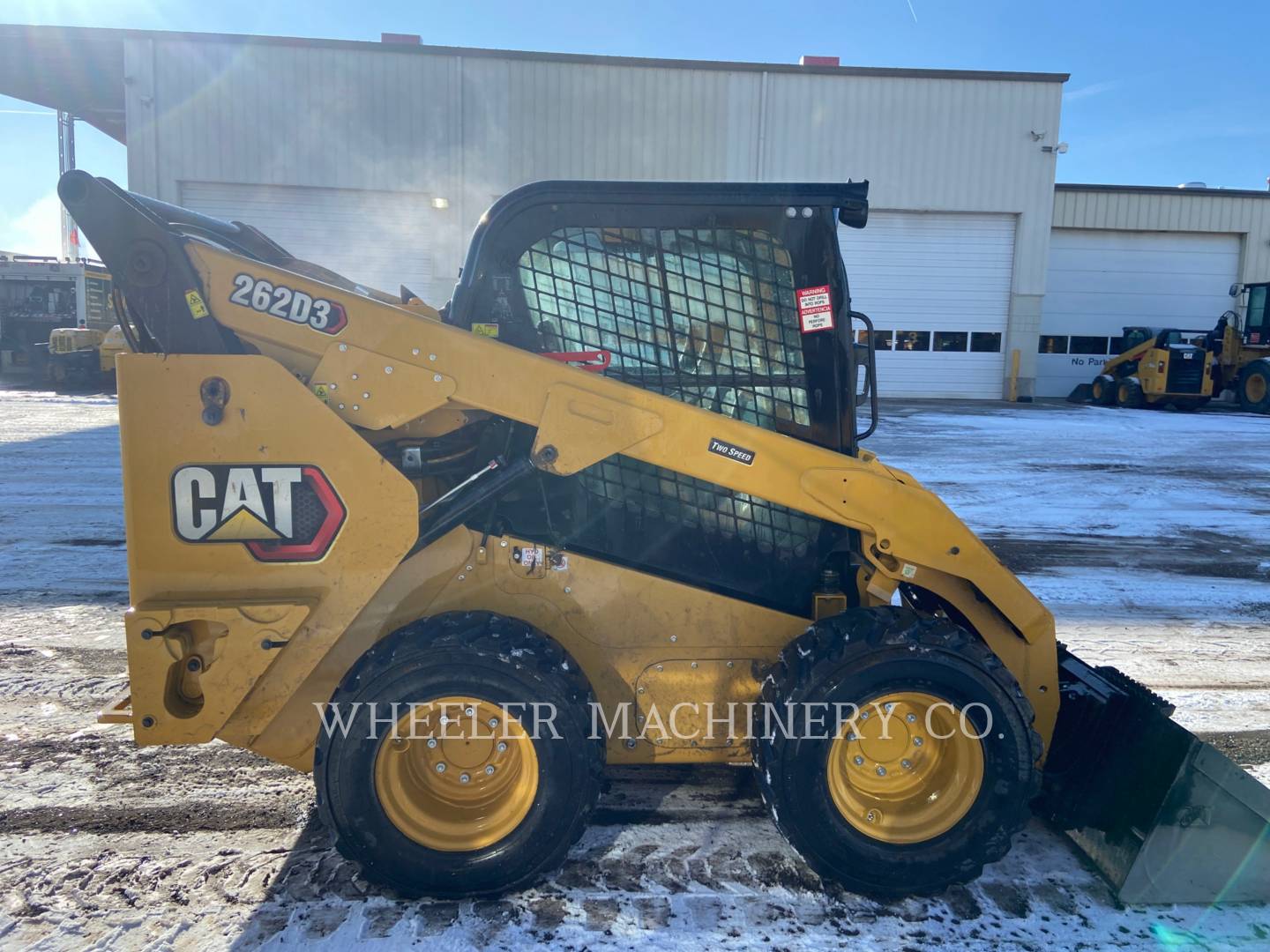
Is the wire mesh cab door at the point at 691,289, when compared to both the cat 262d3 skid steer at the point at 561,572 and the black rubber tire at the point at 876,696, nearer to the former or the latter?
the cat 262d3 skid steer at the point at 561,572

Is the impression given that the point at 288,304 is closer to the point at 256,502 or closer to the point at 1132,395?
the point at 256,502

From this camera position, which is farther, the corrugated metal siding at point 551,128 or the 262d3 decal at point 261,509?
the corrugated metal siding at point 551,128

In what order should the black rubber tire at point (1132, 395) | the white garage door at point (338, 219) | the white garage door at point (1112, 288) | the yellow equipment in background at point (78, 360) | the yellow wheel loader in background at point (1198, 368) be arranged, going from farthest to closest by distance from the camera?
1. the white garage door at point (1112, 288)
2. the black rubber tire at point (1132, 395)
3. the yellow wheel loader in background at point (1198, 368)
4. the white garage door at point (338, 219)
5. the yellow equipment in background at point (78, 360)

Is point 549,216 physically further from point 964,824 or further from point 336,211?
point 336,211

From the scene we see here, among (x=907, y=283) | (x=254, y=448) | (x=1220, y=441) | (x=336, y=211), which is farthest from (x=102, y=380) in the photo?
(x=1220, y=441)

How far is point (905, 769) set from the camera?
3.00 metres

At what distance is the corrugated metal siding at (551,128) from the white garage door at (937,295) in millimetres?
582

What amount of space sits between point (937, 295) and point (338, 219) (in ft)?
52.5

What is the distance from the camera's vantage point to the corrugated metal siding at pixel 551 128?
21391 millimetres

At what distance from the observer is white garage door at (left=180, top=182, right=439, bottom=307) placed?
21.8m

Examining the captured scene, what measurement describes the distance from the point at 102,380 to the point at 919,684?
24.5 m

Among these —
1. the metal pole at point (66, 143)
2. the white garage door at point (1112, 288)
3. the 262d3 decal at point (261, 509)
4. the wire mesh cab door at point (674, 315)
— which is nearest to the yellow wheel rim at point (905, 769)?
the wire mesh cab door at point (674, 315)

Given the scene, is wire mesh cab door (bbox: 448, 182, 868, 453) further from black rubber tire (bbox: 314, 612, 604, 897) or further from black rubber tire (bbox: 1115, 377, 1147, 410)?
black rubber tire (bbox: 1115, 377, 1147, 410)

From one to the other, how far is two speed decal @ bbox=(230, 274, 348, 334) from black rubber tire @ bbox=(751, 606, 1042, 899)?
1.85 meters
